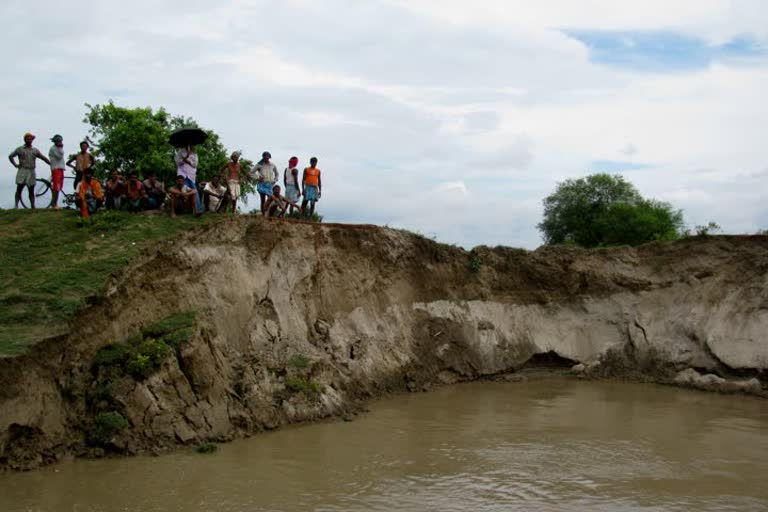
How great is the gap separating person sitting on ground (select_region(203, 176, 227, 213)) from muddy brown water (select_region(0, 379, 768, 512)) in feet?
15.6

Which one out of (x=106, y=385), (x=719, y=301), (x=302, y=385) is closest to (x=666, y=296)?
(x=719, y=301)

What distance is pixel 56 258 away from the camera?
472 inches

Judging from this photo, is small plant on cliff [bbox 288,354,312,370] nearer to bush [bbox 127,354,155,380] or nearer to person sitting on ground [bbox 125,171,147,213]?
bush [bbox 127,354,155,380]

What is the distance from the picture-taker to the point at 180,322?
1148 cm

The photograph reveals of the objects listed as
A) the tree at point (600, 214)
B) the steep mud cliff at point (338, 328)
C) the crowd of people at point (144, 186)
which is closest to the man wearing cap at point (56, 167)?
the crowd of people at point (144, 186)

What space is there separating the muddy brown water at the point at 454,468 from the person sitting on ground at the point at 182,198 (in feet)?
15.6

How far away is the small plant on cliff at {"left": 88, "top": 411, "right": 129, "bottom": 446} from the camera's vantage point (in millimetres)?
10062

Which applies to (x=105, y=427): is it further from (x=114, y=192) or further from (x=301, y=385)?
(x=114, y=192)

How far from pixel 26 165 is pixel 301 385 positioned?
21.3 feet

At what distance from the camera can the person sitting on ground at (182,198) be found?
13.8 metres

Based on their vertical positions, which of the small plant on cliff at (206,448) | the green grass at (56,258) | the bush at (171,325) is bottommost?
the small plant on cliff at (206,448)


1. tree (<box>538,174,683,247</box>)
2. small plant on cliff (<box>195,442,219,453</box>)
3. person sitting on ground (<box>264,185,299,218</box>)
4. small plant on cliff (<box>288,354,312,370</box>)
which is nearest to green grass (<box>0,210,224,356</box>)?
person sitting on ground (<box>264,185,299,218</box>)

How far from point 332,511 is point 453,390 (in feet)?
22.0

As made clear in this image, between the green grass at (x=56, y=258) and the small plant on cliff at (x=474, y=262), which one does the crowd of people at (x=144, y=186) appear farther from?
the small plant on cliff at (x=474, y=262)
